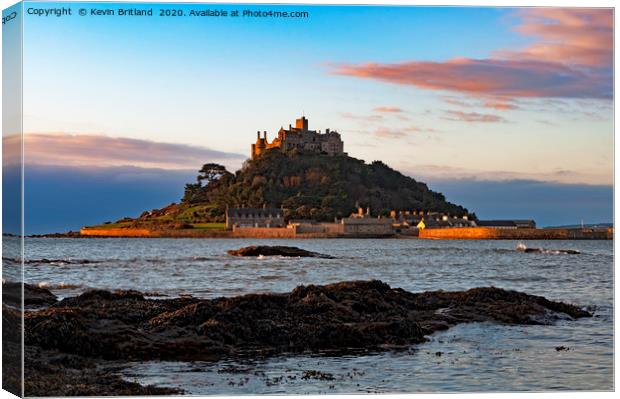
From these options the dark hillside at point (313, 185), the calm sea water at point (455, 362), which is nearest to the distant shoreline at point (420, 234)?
the dark hillside at point (313, 185)

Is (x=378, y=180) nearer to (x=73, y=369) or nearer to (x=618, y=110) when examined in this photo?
(x=618, y=110)

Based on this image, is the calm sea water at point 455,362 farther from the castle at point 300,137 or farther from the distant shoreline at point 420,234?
the distant shoreline at point 420,234

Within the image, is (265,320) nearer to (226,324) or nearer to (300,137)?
(226,324)

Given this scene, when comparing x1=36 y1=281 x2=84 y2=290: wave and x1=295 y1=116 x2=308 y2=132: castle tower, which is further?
x1=36 y1=281 x2=84 y2=290: wave

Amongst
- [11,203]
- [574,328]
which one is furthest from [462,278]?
[11,203]

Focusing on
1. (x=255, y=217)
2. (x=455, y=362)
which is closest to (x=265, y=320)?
(x=455, y=362)

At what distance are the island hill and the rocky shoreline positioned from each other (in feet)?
8.09

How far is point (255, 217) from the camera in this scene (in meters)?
29.4

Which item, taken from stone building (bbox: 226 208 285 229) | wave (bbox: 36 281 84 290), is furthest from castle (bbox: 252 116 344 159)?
stone building (bbox: 226 208 285 229)

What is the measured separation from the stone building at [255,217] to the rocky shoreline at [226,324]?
1278 centimetres

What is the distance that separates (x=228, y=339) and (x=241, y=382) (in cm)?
147

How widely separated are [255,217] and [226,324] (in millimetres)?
19252

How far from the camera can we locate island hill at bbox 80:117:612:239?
50.3ft

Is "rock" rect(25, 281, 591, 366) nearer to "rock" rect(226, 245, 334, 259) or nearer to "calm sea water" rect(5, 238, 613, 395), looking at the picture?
"calm sea water" rect(5, 238, 613, 395)
